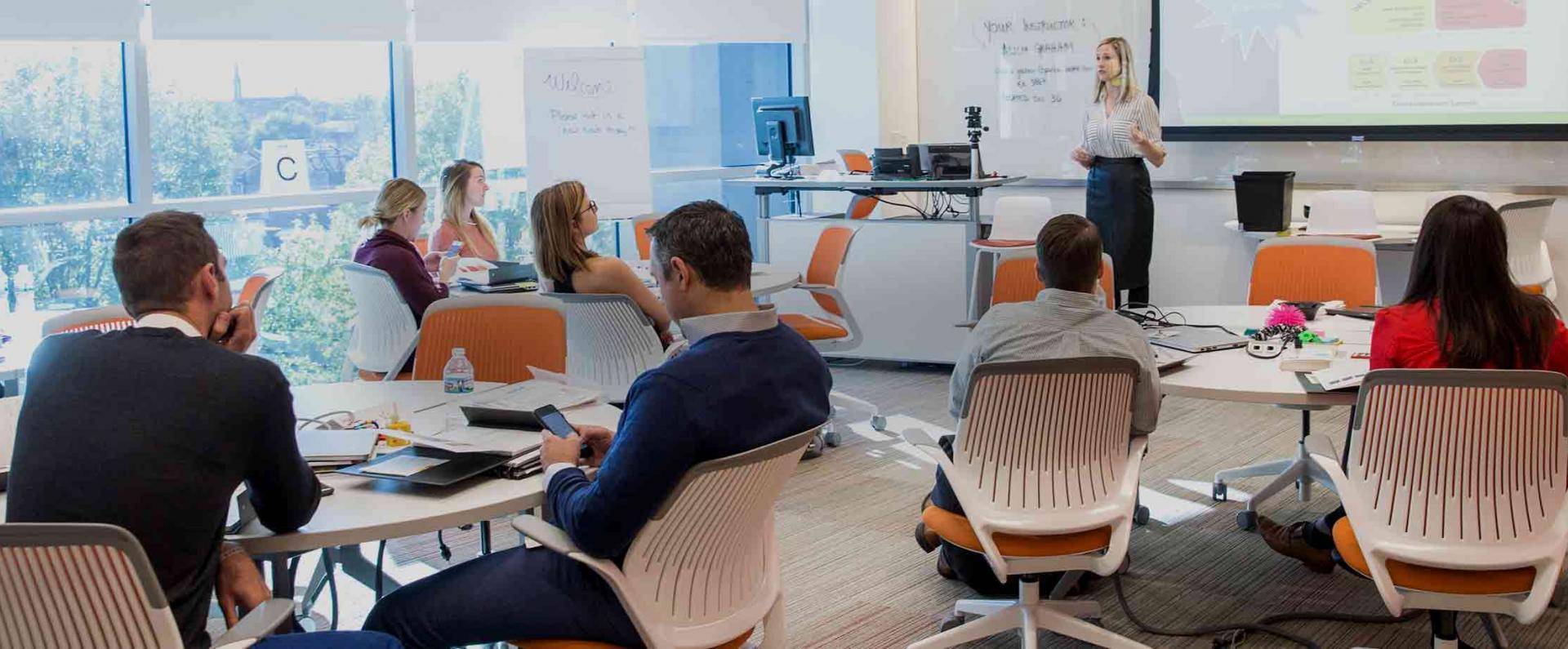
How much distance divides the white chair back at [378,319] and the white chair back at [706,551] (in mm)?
2639

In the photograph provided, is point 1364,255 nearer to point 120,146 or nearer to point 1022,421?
point 1022,421

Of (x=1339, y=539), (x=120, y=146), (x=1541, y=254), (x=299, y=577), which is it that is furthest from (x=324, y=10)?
(x=1541, y=254)

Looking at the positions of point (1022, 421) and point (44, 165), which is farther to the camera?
point (44, 165)

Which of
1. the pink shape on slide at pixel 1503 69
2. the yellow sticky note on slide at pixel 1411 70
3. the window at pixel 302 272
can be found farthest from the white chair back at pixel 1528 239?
the window at pixel 302 272

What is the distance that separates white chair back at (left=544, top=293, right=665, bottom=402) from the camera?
4.77 metres

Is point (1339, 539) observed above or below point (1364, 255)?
below

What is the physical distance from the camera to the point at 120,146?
6.23 metres

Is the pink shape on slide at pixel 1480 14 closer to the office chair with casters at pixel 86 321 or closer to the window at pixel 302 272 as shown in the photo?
the window at pixel 302 272

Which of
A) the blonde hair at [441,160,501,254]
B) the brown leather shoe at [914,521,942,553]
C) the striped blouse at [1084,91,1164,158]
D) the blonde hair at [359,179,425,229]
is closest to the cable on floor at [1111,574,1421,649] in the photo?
the brown leather shoe at [914,521,942,553]

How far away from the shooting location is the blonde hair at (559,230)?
4766 millimetres

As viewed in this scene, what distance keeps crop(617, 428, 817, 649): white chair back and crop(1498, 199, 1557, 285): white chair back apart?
479 cm

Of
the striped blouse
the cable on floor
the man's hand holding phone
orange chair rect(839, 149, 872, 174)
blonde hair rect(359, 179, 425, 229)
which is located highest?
the striped blouse

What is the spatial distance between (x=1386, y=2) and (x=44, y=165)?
620 cm

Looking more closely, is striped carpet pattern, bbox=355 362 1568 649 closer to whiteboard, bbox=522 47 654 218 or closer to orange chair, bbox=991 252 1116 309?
orange chair, bbox=991 252 1116 309
